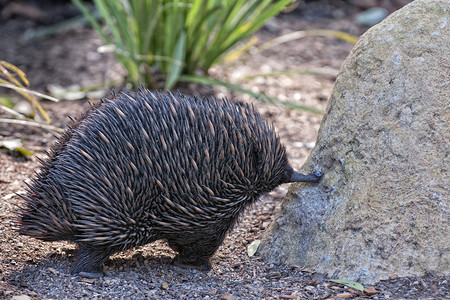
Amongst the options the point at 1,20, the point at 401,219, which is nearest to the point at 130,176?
the point at 401,219

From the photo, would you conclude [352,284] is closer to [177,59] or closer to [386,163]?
[386,163]

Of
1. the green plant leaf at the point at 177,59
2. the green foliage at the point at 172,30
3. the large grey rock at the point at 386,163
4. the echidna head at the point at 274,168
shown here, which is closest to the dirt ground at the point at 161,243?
the large grey rock at the point at 386,163

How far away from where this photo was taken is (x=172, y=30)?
21.1ft

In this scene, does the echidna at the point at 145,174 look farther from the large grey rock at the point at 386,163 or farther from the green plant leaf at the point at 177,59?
the green plant leaf at the point at 177,59

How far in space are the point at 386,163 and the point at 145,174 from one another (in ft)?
5.05

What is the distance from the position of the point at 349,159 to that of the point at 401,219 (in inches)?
21.0

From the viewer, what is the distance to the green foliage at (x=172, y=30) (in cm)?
620

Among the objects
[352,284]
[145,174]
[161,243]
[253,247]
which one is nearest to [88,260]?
[145,174]

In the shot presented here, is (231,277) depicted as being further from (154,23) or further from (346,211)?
(154,23)

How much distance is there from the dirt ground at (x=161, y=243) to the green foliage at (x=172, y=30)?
536 millimetres

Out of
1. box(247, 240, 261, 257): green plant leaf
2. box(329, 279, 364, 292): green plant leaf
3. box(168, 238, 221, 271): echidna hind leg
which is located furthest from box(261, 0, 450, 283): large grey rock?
box(168, 238, 221, 271): echidna hind leg

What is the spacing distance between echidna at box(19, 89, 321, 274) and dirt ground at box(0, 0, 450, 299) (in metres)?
0.26

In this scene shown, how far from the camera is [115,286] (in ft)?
11.5

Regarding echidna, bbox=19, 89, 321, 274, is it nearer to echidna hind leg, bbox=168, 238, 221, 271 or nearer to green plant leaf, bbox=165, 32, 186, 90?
echidna hind leg, bbox=168, 238, 221, 271
